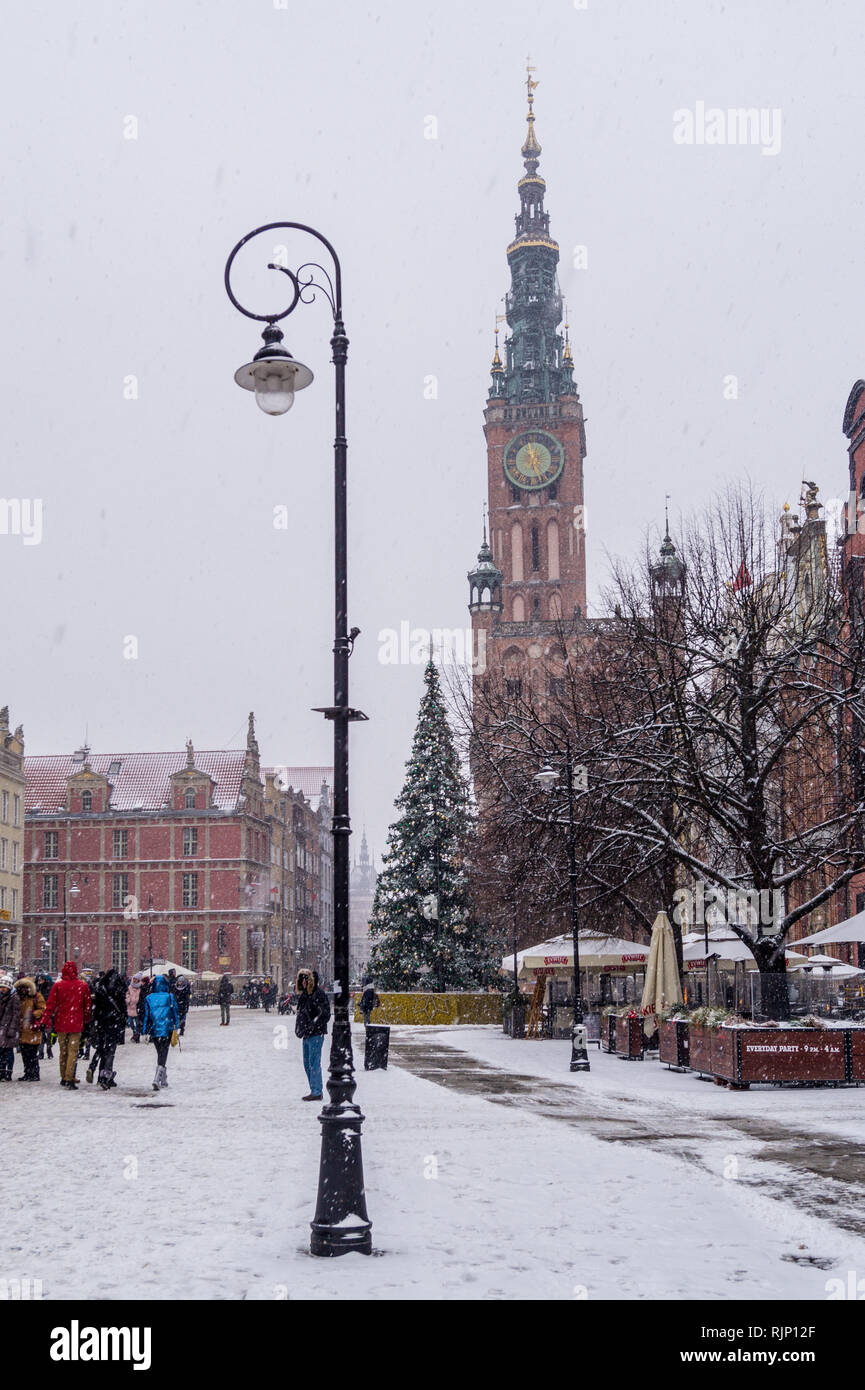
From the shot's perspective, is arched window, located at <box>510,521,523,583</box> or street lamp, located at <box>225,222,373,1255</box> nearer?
street lamp, located at <box>225,222,373,1255</box>

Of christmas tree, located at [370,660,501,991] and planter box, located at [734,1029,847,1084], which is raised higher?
christmas tree, located at [370,660,501,991]

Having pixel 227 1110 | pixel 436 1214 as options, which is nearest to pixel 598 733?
pixel 227 1110

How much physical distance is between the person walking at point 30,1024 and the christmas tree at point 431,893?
24759mm

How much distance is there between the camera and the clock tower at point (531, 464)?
92.9 metres

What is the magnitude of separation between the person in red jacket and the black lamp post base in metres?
11.4

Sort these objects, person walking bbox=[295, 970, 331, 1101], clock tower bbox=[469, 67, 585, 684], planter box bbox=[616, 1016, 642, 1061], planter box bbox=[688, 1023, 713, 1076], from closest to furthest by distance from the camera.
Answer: person walking bbox=[295, 970, 331, 1101]
planter box bbox=[688, 1023, 713, 1076]
planter box bbox=[616, 1016, 642, 1061]
clock tower bbox=[469, 67, 585, 684]

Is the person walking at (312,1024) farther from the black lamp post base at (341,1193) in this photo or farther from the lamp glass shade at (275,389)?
the lamp glass shade at (275,389)

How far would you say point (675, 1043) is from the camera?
23500mm

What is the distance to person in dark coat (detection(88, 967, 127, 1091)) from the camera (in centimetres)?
2031

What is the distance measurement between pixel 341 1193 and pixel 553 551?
90.7 m

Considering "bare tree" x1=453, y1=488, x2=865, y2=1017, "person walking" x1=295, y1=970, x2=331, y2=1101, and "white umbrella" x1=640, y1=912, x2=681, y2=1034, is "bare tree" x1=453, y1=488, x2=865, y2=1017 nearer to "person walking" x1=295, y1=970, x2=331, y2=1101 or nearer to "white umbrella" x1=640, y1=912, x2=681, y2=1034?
"white umbrella" x1=640, y1=912, x2=681, y2=1034

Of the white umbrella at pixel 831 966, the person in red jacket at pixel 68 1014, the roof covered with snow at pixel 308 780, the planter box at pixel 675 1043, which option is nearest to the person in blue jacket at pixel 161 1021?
the person in red jacket at pixel 68 1014

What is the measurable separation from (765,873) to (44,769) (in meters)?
76.6

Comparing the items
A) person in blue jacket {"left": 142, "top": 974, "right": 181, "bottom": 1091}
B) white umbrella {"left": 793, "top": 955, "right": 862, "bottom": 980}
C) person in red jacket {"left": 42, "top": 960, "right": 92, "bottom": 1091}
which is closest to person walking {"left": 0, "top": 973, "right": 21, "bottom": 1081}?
person in red jacket {"left": 42, "top": 960, "right": 92, "bottom": 1091}
